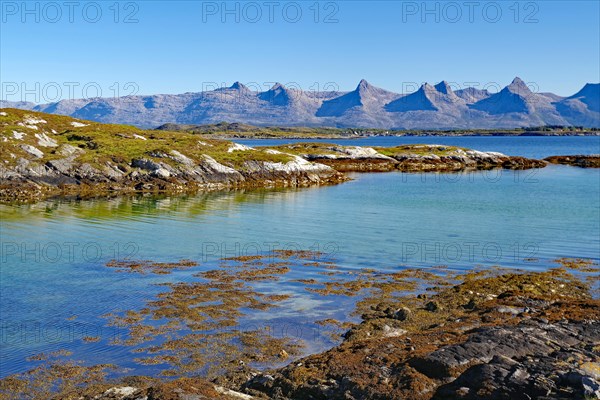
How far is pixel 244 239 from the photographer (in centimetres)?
4900

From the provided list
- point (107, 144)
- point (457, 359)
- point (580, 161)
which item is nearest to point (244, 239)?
point (457, 359)

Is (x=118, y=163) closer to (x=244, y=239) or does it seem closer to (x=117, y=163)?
(x=117, y=163)

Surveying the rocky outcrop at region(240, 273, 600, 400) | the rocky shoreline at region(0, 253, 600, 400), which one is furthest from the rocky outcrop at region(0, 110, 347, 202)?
the rocky outcrop at region(240, 273, 600, 400)

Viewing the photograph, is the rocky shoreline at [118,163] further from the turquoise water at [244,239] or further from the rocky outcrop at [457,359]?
the rocky outcrop at [457,359]

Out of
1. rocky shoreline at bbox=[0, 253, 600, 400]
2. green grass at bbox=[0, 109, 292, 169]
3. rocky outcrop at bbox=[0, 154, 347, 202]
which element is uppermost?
green grass at bbox=[0, 109, 292, 169]

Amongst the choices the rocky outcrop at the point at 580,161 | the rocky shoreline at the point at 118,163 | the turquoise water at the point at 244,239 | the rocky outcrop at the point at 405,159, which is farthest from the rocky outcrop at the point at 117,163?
the rocky outcrop at the point at 580,161

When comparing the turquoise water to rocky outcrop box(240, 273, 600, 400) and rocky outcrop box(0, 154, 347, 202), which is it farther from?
rocky outcrop box(0, 154, 347, 202)

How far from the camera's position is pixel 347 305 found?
97.2 feet

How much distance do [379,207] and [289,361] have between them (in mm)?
51069

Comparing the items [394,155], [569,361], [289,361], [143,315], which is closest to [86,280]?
[143,315]

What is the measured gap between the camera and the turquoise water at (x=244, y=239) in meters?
26.9

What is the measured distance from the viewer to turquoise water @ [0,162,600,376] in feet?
88.4

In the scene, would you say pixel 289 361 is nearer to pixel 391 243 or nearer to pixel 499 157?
pixel 391 243

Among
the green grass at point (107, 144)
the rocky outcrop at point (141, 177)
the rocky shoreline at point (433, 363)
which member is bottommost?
the rocky shoreline at point (433, 363)
